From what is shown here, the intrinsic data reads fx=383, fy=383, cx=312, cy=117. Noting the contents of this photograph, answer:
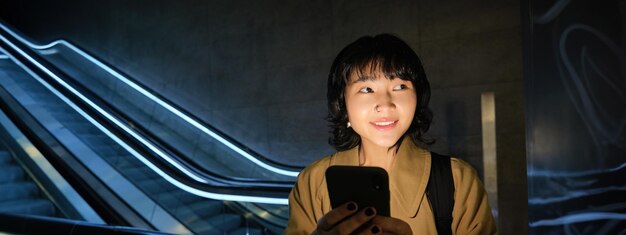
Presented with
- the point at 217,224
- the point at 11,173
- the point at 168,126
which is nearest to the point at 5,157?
the point at 11,173

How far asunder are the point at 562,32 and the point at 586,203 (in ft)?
1.81

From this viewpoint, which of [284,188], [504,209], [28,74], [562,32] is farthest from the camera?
[28,74]

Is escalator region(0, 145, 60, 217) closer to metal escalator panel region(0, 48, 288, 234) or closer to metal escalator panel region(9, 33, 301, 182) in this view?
metal escalator panel region(0, 48, 288, 234)

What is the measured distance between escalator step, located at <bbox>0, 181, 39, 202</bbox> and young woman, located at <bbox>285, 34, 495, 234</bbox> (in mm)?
3691

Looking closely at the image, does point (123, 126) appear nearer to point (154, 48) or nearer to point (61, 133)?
point (61, 133)

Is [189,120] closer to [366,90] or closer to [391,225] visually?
[366,90]

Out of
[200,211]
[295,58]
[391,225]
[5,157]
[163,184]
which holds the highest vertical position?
[295,58]

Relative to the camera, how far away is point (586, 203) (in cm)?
121

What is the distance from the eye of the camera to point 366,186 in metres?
1.01

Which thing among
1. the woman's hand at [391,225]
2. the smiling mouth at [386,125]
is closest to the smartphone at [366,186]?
the woman's hand at [391,225]

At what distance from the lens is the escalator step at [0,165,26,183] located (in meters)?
3.86

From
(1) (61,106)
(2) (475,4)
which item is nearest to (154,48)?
(1) (61,106)

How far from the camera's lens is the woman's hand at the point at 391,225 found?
1.00 m

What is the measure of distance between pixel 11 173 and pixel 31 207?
2.32 ft
